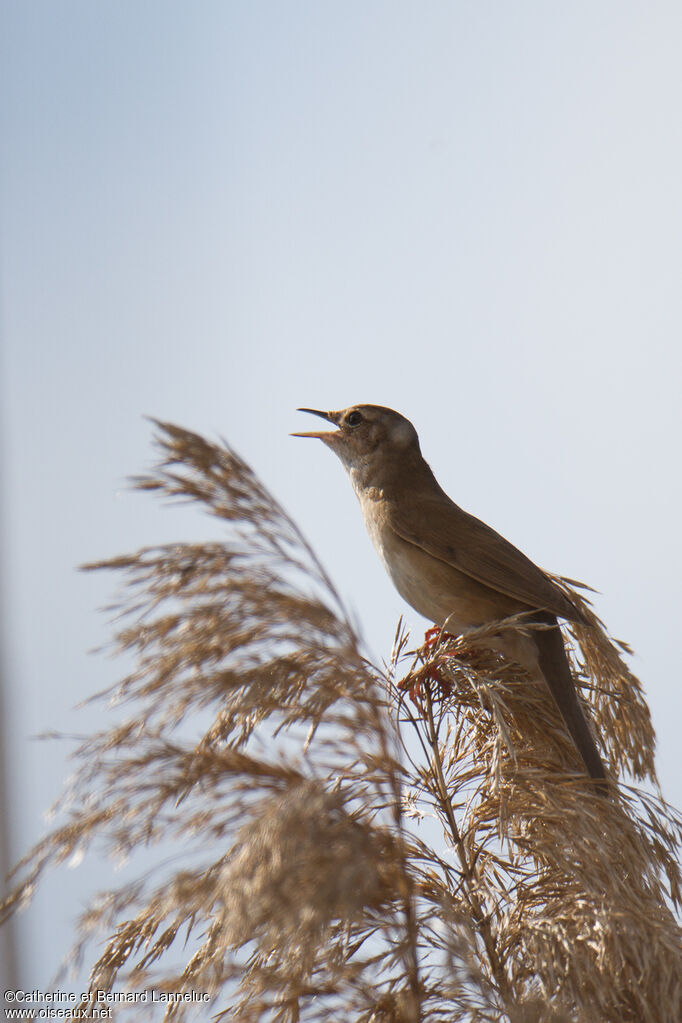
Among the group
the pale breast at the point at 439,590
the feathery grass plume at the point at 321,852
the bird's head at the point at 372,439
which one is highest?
the bird's head at the point at 372,439

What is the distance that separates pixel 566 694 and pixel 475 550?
0.60 metres

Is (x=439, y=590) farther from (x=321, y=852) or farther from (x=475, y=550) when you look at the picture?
(x=321, y=852)

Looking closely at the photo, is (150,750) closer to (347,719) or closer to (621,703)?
(347,719)

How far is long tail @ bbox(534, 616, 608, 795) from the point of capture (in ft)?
6.65

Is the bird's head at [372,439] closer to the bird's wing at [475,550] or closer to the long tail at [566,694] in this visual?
the bird's wing at [475,550]

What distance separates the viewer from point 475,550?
2691 mm

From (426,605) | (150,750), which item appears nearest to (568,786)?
(150,750)

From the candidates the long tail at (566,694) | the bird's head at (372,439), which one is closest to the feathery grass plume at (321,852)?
the long tail at (566,694)

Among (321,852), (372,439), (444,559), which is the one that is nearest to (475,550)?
(444,559)

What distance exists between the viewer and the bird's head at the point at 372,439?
309 centimetres

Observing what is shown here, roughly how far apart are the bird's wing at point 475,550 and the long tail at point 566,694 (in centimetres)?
7

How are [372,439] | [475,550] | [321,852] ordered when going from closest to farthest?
[321,852] → [475,550] → [372,439]

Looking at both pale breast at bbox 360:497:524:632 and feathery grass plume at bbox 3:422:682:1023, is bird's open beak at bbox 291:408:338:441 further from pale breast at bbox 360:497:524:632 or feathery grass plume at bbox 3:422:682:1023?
feathery grass plume at bbox 3:422:682:1023

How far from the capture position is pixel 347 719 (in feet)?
4.48
